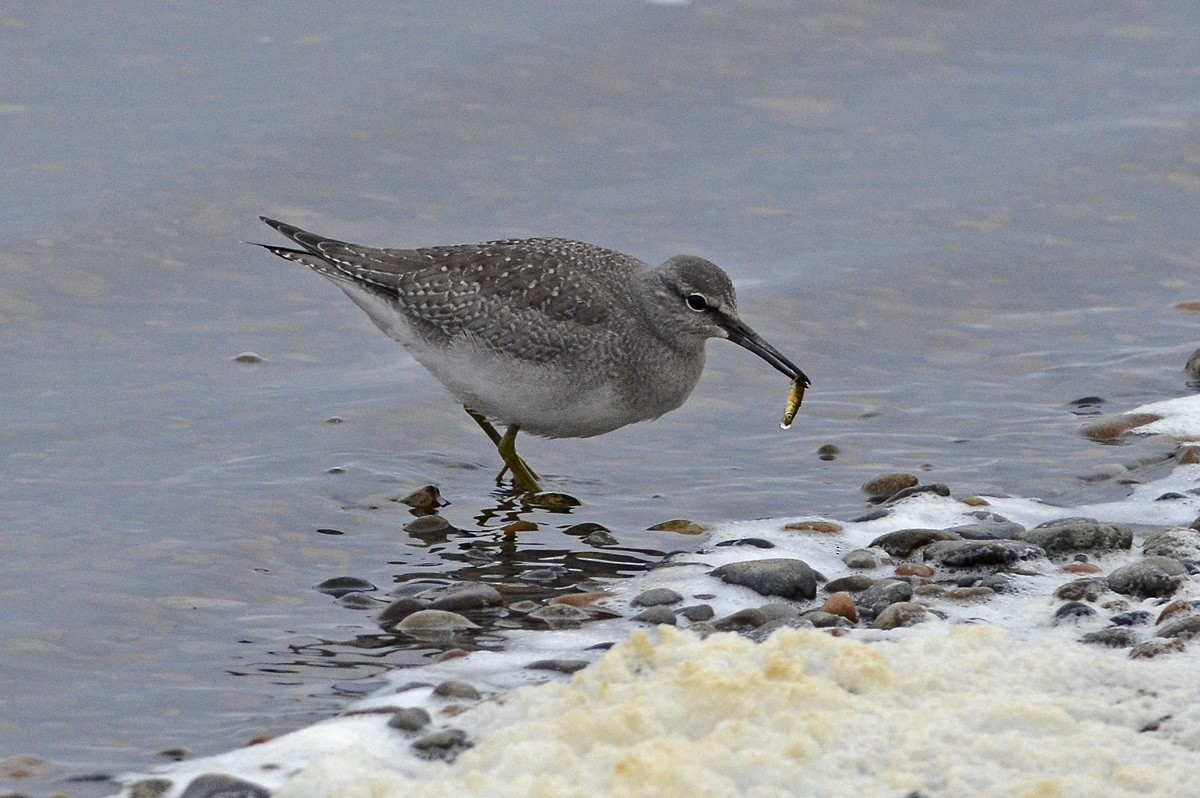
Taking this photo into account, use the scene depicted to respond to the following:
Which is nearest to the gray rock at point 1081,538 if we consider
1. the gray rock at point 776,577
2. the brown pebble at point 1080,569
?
the brown pebble at point 1080,569

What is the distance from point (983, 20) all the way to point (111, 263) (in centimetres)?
715

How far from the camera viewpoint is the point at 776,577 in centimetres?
602

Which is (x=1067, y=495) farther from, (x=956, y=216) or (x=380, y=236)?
(x=380, y=236)

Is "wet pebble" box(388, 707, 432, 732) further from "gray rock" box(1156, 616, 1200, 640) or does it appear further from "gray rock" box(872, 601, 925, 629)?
"gray rock" box(1156, 616, 1200, 640)

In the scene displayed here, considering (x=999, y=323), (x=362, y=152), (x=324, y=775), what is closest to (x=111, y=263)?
(x=362, y=152)

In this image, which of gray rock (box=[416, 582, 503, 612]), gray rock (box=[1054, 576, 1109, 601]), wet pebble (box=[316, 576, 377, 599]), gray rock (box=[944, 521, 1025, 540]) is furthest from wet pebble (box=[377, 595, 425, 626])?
gray rock (box=[1054, 576, 1109, 601])

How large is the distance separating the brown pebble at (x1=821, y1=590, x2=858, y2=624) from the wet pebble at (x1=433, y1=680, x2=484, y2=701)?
1.39 metres

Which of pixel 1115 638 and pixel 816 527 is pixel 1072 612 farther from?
pixel 816 527

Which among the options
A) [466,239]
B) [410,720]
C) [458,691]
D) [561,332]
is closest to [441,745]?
[410,720]

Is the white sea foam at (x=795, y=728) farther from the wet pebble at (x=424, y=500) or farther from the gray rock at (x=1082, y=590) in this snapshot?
the wet pebble at (x=424, y=500)

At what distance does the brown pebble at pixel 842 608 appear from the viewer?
18.6 ft

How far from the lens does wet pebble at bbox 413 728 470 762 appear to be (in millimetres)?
4391

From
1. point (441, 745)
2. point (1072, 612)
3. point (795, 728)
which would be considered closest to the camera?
point (795, 728)

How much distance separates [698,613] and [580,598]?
1.67 ft
